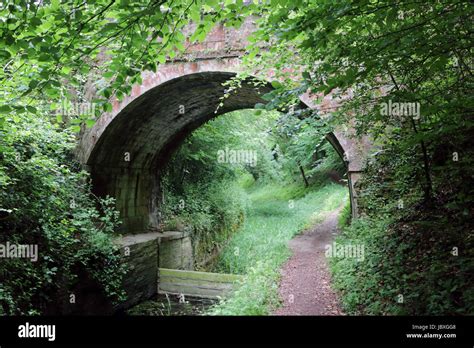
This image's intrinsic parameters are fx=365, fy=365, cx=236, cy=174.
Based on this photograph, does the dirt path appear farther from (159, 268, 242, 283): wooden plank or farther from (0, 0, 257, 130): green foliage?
(0, 0, 257, 130): green foliage

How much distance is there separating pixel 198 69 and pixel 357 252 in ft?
16.6

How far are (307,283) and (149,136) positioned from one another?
6459 mm

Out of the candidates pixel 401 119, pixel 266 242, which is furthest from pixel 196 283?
pixel 401 119

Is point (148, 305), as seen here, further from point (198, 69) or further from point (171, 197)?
point (198, 69)

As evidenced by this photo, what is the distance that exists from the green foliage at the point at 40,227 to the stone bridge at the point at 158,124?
2339 mm

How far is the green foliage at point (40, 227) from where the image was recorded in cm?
518

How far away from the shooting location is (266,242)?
39.9 feet

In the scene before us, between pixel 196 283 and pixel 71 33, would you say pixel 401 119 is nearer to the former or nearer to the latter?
pixel 71 33

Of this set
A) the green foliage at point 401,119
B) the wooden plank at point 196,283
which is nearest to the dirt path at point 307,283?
the green foliage at point 401,119

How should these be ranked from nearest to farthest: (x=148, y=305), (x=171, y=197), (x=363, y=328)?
(x=363, y=328)
(x=148, y=305)
(x=171, y=197)

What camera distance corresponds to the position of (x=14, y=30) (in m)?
2.46

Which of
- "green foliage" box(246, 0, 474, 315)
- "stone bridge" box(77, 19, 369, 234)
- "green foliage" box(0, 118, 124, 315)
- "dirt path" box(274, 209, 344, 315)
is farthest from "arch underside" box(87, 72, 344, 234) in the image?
"dirt path" box(274, 209, 344, 315)

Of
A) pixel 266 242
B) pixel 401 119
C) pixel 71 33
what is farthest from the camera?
pixel 266 242

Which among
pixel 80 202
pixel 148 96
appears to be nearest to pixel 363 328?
pixel 80 202
